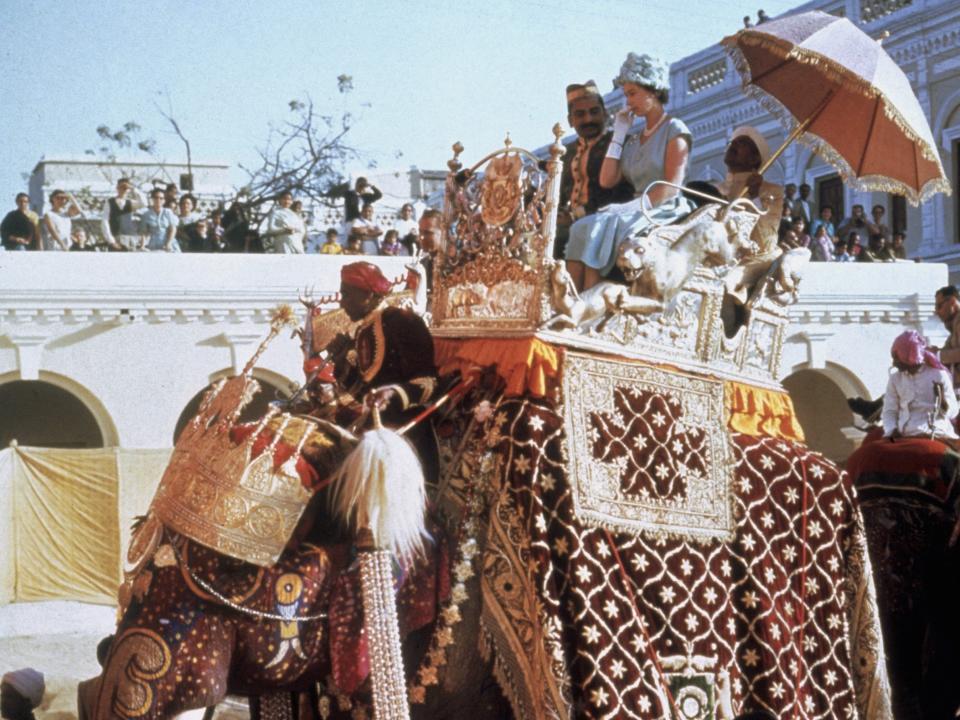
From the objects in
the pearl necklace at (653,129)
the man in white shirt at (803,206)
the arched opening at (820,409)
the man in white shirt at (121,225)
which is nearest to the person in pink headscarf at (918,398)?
the pearl necklace at (653,129)

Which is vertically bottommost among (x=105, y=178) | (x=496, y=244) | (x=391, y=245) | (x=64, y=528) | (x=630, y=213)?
(x=64, y=528)

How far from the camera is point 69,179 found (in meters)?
25.8

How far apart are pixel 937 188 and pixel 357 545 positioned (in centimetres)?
355

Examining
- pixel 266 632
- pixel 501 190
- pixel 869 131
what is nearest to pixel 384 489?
pixel 266 632

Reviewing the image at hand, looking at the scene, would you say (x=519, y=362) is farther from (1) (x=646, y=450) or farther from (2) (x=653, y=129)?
(2) (x=653, y=129)

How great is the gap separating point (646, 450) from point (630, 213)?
41.6 inches

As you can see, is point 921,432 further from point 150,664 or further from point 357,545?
point 150,664

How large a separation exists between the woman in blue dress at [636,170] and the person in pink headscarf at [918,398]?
78.5 inches

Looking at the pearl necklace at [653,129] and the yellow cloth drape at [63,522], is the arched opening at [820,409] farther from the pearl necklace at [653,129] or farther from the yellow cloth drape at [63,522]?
the pearl necklace at [653,129]

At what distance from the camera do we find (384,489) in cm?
524

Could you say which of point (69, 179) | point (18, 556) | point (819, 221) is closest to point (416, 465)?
point (18, 556)

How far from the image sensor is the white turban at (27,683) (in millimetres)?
5969

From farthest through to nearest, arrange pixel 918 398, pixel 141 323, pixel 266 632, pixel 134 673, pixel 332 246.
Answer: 1. pixel 332 246
2. pixel 141 323
3. pixel 918 398
4. pixel 266 632
5. pixel 134 673

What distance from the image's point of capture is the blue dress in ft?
21.5
